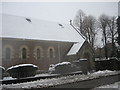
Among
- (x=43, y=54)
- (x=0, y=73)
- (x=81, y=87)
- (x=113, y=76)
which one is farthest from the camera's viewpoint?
(x=43, y=54)

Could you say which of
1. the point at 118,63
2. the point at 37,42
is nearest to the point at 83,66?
the point at 118,63

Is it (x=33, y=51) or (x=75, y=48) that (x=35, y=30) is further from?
(x=75, y=48)

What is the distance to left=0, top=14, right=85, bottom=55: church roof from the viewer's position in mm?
25344

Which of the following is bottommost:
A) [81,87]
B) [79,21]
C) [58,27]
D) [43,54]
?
[81,87]

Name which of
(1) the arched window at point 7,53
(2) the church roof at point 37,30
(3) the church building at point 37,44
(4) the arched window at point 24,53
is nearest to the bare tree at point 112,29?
(2) the church roof at point 37,30

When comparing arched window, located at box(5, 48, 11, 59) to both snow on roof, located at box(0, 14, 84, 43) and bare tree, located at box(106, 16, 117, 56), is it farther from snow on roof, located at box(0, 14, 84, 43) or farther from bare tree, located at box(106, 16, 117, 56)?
bare tree, located at box(106, 16, 117, 56)

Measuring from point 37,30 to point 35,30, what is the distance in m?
0.45

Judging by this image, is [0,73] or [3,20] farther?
[3,20]

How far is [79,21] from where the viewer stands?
45438 mm

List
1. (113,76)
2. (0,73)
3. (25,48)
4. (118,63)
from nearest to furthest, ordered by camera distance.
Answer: (113,76)
(0,73)
(118,63)
(25,48)

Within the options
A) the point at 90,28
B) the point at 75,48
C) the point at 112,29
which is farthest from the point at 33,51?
the point at 112,29

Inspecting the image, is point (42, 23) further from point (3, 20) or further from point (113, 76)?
point (113, 76)

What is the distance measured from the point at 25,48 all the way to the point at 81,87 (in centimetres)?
1700

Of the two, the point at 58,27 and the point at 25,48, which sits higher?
the point at 58,27
